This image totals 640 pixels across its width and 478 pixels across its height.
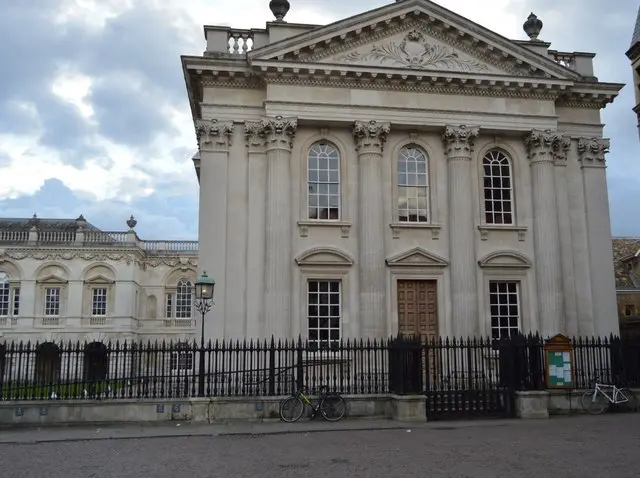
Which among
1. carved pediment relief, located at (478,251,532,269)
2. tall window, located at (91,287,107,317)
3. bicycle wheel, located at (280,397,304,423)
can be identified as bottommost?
bicycle wheel, located at (280,397,304,423)

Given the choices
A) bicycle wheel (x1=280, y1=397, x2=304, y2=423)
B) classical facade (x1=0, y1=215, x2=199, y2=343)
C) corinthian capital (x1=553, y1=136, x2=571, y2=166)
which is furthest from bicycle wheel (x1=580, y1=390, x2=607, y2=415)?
classical facade (x1=0, y1=215, x2=199, y2=343)

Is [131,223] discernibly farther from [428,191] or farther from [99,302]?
[428,191]

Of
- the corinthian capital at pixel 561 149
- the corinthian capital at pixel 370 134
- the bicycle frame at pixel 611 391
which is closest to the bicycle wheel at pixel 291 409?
the bicycle frame at pixel 611 391

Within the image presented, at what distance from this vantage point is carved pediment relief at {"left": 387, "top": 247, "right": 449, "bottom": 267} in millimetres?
23172

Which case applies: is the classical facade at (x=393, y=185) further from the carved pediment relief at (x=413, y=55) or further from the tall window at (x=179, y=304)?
the tall window at (x=179, y=304)

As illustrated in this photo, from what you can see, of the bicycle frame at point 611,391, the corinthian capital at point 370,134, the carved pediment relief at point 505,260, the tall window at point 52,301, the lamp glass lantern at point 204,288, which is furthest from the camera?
the tall window at point 52,301

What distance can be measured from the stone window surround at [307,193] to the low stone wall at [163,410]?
301 inches

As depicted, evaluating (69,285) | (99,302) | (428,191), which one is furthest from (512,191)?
(69,285)

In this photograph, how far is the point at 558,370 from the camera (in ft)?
59.5

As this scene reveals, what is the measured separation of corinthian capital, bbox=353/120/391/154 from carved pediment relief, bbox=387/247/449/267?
373 centimetres

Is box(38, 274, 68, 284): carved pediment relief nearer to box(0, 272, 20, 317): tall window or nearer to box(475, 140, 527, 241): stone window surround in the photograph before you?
box(0, 272, 20, 317): tall window

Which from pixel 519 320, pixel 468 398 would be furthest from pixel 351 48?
pixel 468 398

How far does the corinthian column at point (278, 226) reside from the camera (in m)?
21.9

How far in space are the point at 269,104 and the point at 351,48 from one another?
3660mm
